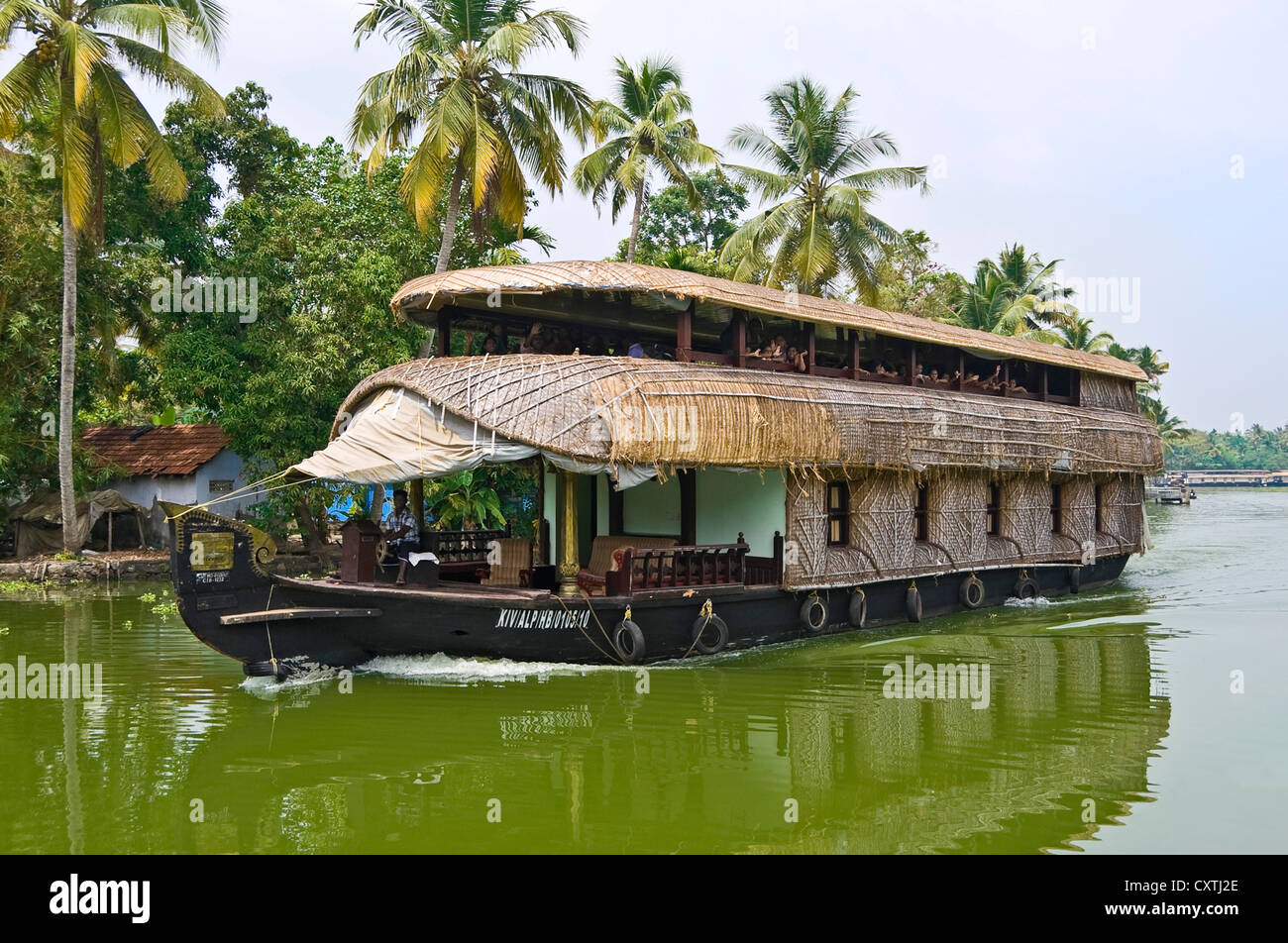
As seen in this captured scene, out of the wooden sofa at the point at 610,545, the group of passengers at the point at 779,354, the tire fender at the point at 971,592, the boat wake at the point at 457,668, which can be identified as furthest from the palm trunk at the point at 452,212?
the tire fender at the point at 971,592

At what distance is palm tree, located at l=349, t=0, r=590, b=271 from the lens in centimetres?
1486

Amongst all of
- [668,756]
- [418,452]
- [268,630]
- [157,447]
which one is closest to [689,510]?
[418,452]

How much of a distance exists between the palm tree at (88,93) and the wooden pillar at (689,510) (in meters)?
9.76

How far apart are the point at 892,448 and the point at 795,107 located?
32.4ft

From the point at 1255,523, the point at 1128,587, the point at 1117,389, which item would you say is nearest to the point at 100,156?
the point at 1117,389

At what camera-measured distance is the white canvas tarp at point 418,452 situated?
8.02m

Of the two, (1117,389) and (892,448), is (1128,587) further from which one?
(892,448)

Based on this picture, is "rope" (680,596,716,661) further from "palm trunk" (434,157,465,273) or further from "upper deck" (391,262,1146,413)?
"palm trunk" (434,157,465,273)

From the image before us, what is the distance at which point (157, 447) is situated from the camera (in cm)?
1947

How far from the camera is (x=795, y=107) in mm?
18203

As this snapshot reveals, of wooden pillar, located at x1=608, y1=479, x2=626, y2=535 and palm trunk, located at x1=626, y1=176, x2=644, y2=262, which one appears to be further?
palm trunk, located at x1=626, y1=176, x2=644, y2=262

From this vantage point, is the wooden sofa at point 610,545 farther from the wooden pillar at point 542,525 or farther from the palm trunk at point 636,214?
the palm trunk at point 636,214

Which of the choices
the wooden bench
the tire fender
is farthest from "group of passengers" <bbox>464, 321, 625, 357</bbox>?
the tire fender

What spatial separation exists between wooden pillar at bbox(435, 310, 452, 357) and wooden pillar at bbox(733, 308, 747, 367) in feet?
8.90
